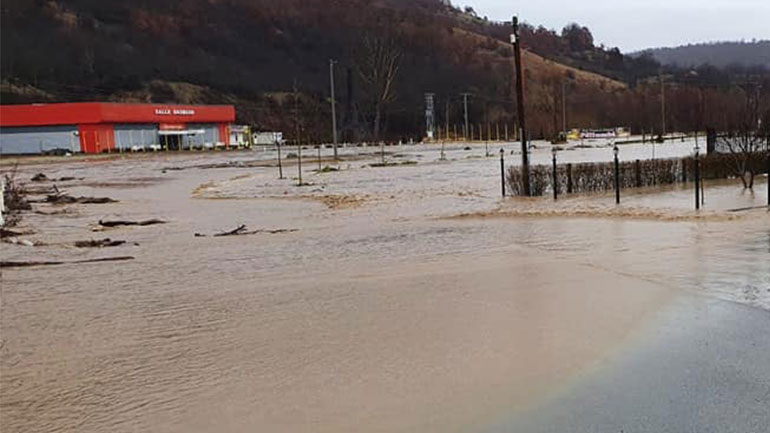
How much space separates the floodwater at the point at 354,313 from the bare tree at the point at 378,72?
123712 millimetres

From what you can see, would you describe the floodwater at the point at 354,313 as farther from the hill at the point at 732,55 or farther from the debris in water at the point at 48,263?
the hill at the point at 732,55

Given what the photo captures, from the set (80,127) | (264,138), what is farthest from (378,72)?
(80,127)

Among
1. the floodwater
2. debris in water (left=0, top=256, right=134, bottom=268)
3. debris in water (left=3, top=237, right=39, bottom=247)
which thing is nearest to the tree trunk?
debris in water (left=3, top=237, right=39, bottom=247)

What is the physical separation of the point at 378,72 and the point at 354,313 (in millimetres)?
146744

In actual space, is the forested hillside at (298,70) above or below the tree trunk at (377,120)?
above

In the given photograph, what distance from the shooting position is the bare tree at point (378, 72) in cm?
14918

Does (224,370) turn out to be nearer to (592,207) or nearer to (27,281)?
(27,281)

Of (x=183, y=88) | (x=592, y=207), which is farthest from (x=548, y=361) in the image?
(x=183, y=88)

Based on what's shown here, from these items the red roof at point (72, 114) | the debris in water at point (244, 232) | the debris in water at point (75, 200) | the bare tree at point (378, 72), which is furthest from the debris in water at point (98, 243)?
the bare tree at point (378, 72)

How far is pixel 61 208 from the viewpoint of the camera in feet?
91.9

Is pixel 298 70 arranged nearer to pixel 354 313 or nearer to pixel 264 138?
pixel 264 138

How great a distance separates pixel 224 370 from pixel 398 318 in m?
2.33

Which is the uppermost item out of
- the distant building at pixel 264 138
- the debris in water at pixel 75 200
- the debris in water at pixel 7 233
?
the distant building at pixel 264 138

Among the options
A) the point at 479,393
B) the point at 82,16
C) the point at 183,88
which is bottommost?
the point at 479,393
